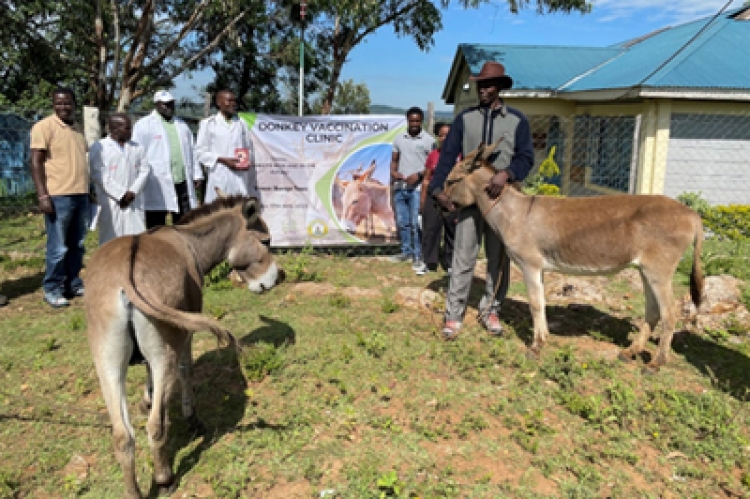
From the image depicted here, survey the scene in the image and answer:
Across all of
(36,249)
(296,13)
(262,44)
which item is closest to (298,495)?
(36,249)

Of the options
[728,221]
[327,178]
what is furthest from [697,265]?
[728,221]

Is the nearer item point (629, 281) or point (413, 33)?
point (629, 281)

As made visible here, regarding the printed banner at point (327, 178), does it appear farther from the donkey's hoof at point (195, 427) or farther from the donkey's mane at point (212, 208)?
the donkey's hoof at point (195, 427)

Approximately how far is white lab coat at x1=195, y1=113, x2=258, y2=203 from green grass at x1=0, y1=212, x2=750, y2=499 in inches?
74.4

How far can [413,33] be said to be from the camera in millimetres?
17172

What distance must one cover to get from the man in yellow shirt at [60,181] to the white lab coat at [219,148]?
1.43 m

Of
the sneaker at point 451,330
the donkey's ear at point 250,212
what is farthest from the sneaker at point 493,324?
the donkey's ear at point 250,212

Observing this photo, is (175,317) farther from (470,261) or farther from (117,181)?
(117,181)

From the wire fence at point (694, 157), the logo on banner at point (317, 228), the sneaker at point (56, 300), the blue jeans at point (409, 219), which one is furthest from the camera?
the wire fence at point (694, 157)

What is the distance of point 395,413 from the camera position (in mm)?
4102

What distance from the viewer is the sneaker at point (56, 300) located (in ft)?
19.9

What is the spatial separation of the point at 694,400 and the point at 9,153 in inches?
604

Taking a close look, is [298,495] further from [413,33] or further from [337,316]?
[413,33]

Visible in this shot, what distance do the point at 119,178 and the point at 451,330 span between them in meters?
3.69
